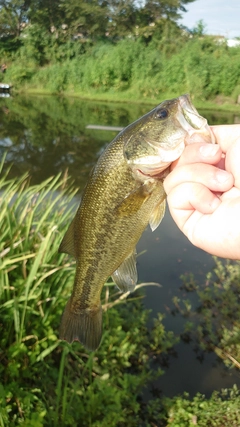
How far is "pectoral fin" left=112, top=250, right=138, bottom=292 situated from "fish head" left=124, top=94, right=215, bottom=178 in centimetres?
45

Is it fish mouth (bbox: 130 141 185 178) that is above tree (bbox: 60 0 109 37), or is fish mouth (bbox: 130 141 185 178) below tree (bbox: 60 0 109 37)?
below

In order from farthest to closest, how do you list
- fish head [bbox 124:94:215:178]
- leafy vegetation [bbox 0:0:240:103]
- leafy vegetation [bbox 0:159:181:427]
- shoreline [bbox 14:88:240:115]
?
leafy vegetation [bbox 0:0:240:103] < shoreline [bbox 14:88:240:115] < leafy vegetation [bbox 0:159:181:427] < fish head [bbox 124:94:215:178]

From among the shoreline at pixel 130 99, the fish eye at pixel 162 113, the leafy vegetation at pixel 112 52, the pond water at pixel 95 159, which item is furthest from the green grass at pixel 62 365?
the leafy vegetation at pixel 112 52

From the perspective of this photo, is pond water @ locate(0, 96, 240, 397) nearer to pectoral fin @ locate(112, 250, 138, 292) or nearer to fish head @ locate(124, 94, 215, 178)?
pectoral fin @ locate(112, 250, 138, 292)

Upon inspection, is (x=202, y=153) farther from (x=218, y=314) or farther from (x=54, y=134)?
(x=54, y=134)

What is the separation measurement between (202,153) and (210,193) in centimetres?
16

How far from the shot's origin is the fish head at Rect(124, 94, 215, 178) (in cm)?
146

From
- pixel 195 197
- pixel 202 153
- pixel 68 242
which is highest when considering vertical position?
pixel 202 153

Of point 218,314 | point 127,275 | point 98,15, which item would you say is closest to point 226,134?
point 127,275

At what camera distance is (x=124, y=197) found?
1.62 m

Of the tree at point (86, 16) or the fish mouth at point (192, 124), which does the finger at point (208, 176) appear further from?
the tree at point (86, 16)

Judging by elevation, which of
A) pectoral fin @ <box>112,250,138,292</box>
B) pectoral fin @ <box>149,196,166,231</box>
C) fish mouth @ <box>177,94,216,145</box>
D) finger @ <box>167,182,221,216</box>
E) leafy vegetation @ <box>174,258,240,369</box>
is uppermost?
fish mouth @ <box>177,94,216,145</box>

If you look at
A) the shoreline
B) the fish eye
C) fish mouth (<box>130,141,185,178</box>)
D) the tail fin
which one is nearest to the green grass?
the tail fin

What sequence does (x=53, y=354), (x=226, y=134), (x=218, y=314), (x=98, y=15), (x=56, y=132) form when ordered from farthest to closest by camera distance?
1. (x=98, y=15)
2. (x=56, y=132)
3. (x=218, y=314)
4. (x=53, y=354)
5. (x=226, y=134)
